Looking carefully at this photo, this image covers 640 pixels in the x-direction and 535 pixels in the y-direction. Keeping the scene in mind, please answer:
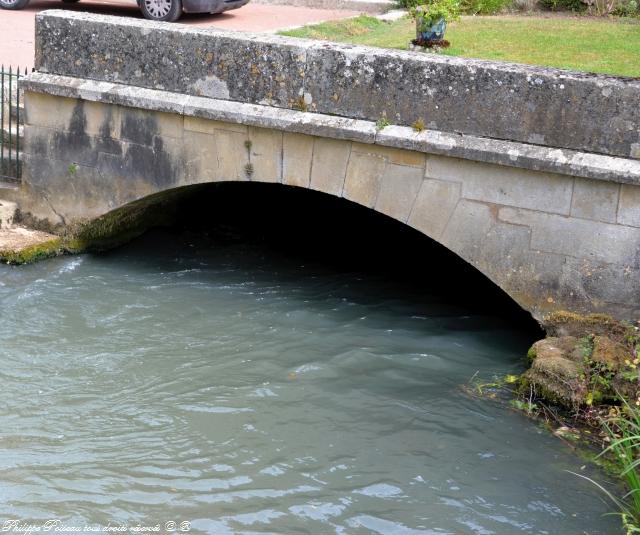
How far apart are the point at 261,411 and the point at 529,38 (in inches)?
332

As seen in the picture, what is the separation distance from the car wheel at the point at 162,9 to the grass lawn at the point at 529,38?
2095 millimetres

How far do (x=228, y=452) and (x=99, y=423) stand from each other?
0.81 meters

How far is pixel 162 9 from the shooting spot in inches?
574

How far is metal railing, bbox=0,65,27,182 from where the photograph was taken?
331 inches

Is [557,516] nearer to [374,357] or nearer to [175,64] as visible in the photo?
[374,357]

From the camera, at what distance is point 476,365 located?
678 centimetres

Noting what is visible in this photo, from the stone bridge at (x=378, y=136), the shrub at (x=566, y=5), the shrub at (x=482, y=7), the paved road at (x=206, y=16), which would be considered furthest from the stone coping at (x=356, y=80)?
the shrub at (x=566, y=5)

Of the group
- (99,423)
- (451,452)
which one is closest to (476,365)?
(451,452)

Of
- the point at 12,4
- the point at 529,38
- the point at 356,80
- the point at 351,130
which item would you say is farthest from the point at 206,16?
the point at 351,130

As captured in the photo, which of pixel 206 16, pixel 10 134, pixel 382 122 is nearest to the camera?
pixel 382 122

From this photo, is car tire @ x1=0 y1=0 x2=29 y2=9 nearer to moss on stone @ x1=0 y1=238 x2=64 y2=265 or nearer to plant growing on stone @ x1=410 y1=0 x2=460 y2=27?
plant growing on stone @ x1=410 y1=0 x2=460 y2=27

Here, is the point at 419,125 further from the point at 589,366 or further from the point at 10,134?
the point at 10,134

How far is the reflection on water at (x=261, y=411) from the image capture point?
5020mm

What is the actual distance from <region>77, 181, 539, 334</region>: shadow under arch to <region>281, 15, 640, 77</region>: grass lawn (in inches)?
112
